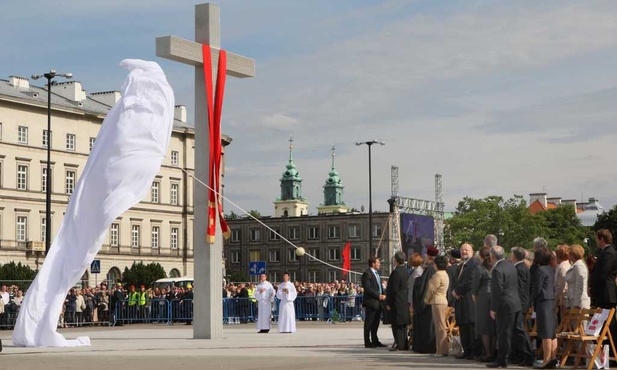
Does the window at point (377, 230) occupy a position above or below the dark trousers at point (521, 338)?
above

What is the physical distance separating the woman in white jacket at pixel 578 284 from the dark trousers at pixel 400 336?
209 inches

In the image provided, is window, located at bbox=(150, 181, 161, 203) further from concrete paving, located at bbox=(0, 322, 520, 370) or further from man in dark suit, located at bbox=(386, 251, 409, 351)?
man in dark suit, located at bbox=(386, 251, 409, 351)

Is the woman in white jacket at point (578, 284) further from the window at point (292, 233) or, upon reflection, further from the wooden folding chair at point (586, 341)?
the window at point (292, 233)

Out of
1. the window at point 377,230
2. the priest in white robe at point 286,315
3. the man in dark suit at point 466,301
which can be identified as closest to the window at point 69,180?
the window at point 377,230

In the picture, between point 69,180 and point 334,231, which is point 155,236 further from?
point 334,231

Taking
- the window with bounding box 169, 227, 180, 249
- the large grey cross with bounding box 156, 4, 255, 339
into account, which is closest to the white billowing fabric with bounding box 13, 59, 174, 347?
the large grey cross with bounding box 156, 4, 255, 339

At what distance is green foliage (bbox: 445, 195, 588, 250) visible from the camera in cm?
14075

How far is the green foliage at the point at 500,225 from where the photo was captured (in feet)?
462

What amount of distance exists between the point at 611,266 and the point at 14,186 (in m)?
80.3

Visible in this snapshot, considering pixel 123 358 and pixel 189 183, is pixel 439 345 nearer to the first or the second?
pixel 123 358

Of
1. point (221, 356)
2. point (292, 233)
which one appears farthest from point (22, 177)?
point (221, 356)

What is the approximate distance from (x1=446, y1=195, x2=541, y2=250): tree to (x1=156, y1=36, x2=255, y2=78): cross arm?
11290 centimetres

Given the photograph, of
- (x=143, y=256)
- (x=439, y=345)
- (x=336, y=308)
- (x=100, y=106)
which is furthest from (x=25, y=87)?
(x=439, y=345)

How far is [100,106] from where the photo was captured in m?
104
